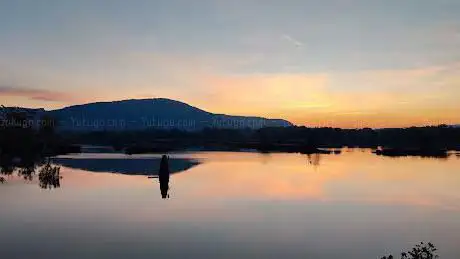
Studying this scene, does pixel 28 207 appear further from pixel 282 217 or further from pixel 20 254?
pixel 282 217

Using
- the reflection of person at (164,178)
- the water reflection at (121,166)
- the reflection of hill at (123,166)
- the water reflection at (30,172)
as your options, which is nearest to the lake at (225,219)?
the reflection of person at (164,178)

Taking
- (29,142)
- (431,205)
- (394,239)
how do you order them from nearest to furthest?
(394,239), (431,205), (29,142)

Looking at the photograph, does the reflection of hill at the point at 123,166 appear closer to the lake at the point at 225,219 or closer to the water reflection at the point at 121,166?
the water reflection at the point at 121,166

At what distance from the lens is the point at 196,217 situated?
23.4 meters

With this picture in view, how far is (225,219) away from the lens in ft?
75.2

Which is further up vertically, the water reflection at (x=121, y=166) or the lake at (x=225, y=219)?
the water reflection at (x=121, y=166)

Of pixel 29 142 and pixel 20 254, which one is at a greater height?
pixel 29 142

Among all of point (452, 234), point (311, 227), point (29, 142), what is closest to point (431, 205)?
point (452, 234)

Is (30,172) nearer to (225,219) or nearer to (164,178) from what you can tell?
(164,178)

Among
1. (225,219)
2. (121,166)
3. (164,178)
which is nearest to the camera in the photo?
(225,219)

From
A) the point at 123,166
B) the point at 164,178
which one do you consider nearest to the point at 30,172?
the point at 164,178

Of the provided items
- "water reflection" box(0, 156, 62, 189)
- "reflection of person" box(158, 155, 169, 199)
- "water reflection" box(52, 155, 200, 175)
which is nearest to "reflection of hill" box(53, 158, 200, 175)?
"water reflection" box(52, 155, 200, 175)

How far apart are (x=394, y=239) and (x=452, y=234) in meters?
2.78

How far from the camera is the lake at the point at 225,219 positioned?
1670cm
